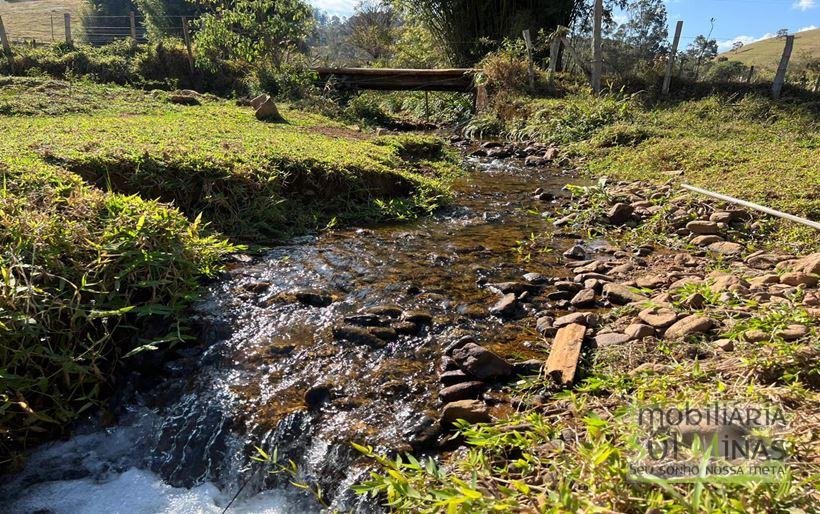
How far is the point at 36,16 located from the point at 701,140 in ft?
186

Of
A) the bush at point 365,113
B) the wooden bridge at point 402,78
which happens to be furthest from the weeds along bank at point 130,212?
the wooden bridge at point 402,78

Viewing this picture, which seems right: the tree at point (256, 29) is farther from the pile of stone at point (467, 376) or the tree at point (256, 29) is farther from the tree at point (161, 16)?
the tree at point (161, 16)

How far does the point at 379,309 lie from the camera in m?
4.10

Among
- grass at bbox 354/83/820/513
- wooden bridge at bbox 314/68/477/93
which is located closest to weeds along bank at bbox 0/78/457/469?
grass at bbox 354/83/820/513

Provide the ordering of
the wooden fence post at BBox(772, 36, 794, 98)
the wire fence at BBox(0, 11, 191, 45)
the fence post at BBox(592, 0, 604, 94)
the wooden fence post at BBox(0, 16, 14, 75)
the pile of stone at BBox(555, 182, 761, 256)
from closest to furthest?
the pile of stone at BBox(555, 182, 761, 256), the wooden fence post at BBox(772, 36, 794, 98), the fence post at BBox(592, 0, 604, 94), the wooden fence post at BBox(0, 16, 14, 75), the wire fence at BBox(0, 11, 191, 45)

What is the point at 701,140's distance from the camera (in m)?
9.48

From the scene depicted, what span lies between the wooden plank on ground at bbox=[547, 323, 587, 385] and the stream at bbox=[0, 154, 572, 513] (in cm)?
22

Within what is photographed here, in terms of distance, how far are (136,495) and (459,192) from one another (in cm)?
603

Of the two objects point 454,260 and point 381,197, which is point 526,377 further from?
point 381,197

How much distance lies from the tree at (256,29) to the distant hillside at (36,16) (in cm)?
2733

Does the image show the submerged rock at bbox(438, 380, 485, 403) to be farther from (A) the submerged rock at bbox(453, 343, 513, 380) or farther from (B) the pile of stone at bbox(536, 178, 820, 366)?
(B) the pile of stone at bbox(536, 178, 820, 366)

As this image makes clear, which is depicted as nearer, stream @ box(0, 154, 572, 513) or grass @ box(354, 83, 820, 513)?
grass @ box(354, 83, 820, 513)

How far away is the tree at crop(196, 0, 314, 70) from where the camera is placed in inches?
614

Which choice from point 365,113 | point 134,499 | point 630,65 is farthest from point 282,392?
point 630,65
